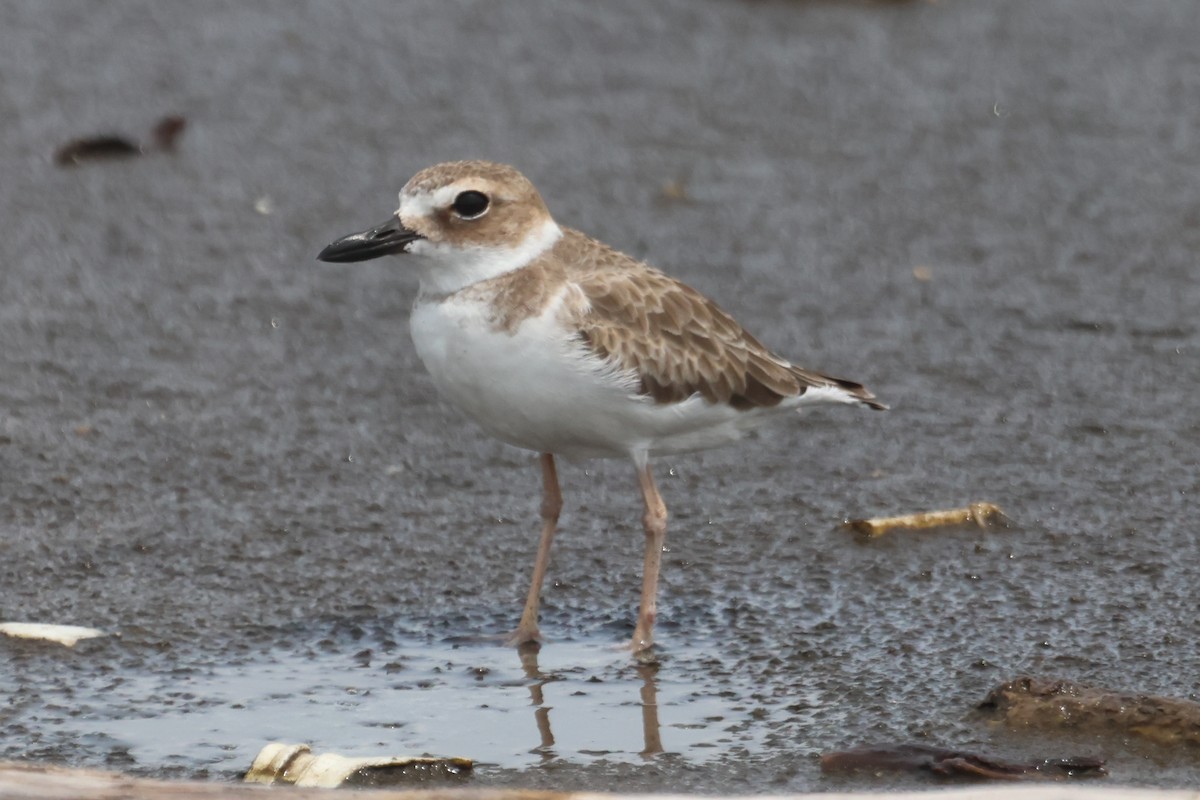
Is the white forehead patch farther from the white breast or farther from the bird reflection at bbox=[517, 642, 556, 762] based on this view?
the bird reflection at bbox=[517, 642, 556, 762]

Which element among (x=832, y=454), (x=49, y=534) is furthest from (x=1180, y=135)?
(x=49, y=534)

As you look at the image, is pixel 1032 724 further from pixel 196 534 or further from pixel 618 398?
pixel 196 534

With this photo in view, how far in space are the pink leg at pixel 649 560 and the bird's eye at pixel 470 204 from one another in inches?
37.5

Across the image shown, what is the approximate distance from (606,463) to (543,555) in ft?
4.78

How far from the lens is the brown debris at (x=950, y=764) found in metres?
4.80

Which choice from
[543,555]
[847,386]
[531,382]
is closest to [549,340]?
[531,382]

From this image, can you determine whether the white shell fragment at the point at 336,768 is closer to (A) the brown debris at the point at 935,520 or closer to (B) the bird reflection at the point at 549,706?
(B) the bird reflection at the point at 549,706

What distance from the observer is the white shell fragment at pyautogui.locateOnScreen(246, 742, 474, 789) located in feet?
15.6

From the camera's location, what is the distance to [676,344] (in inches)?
239

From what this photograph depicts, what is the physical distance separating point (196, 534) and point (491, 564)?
1.04 metres

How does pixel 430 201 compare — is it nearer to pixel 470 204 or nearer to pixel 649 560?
pixel 470 204

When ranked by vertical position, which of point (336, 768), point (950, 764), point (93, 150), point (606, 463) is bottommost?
point (950, 764)

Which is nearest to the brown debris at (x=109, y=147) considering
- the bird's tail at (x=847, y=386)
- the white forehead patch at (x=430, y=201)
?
the white forehead patch at (x=430, y=201)

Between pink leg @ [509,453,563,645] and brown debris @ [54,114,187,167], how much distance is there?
4.87 metres
